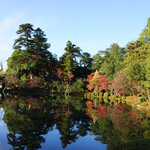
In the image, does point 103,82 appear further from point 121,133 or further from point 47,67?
point 121,133

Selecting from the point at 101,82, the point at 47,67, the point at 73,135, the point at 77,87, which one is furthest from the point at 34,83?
the point at 73,135

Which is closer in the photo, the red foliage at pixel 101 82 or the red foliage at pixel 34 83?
the red foliage at pixel 101 82

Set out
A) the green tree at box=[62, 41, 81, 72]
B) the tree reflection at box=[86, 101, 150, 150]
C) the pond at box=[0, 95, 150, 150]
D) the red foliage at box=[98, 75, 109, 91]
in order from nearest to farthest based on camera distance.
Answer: the tree reflection at box=[86, 101, 150, 150]
the pond at box=[0, 95, 150, 150]
the red foliage at box=[98, 75, 109, 91]
the green tree at box=[62, 41, 81, 72]

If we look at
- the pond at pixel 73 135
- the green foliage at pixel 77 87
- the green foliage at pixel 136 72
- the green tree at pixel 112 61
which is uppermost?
the green tree at pixel 112 61

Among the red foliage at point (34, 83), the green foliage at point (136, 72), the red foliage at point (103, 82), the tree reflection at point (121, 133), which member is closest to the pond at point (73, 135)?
the tree reflection at point (121, 133)

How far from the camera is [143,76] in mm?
18688

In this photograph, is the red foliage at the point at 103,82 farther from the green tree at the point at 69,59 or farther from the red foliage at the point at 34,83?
the red foliage at the point at 34,83

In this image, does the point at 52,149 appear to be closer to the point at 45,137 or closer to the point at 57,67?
the point at 45,137

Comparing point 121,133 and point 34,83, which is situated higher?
point 34,83

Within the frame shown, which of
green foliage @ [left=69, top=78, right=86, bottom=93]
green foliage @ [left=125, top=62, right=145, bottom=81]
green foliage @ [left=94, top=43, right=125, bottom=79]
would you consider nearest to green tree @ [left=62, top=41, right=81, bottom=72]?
green foliage @ [left=69, top=78, right=86, bottom=93]

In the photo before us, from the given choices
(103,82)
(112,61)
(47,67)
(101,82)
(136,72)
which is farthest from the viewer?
(47,67)

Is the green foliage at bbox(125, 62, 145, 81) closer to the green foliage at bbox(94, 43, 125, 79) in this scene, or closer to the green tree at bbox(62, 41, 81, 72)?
the green foliage at bbox(94, 43, 125, 79)

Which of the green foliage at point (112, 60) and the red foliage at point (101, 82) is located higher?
the green foliage at point (112, 60)

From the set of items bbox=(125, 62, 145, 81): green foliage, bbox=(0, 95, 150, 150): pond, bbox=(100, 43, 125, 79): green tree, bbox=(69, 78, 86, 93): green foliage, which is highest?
bbox=(100, 43, 125, 79): green tree
